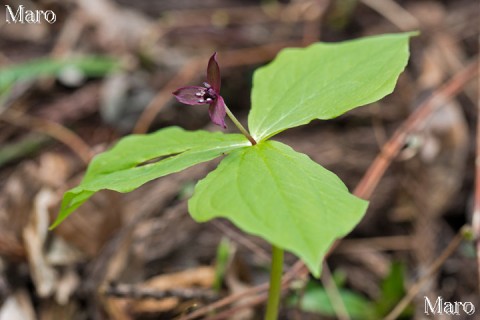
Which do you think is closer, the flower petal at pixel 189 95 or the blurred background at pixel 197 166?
the flower petal at pixel 189 95

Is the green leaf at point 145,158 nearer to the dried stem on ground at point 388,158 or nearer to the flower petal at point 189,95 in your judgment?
the flower petal at point 189,95

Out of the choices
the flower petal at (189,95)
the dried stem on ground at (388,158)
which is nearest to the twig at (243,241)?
the dried stem on ground at (388,158)

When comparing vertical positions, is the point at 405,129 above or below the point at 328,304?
above

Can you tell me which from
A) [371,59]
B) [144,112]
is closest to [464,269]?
[371,59]

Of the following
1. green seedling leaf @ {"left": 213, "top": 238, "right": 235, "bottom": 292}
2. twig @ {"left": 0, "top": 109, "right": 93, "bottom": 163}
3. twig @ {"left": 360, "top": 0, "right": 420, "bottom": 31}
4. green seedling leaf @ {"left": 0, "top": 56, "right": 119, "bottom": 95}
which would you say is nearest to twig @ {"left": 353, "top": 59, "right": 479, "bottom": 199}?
green seedling leaf @ {"left": 213, "top": 238, "right": 235, "bottom": 292}

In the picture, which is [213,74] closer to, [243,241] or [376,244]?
[243,241]

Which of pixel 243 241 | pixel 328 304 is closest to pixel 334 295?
pixel 328 304
